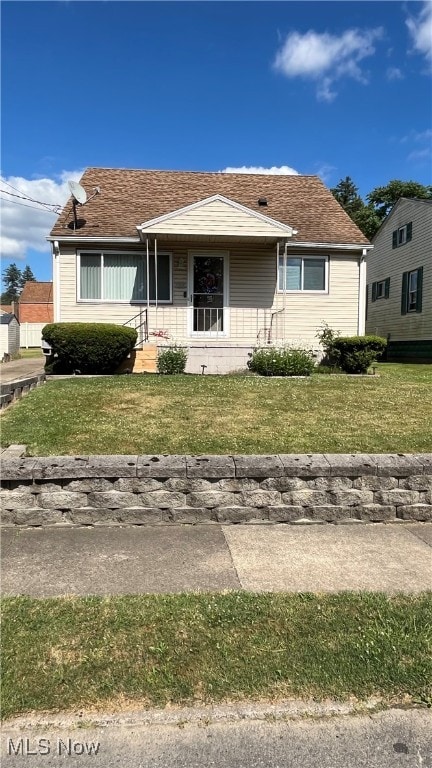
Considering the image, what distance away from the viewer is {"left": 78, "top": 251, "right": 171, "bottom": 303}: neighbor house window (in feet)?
47.0

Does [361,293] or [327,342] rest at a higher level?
[361,293]

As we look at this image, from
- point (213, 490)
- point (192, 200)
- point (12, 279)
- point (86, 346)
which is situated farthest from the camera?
point (12, 279)

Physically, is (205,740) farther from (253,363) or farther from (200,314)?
(200,314)

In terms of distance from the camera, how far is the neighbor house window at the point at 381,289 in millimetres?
24866

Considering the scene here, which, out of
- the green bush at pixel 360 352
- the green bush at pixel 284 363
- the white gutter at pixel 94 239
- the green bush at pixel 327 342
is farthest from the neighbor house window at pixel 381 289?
the white gutter at pixel 94 239

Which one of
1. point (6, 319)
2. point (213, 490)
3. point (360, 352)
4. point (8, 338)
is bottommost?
point (213, 490)

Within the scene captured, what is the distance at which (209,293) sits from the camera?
1480 cm

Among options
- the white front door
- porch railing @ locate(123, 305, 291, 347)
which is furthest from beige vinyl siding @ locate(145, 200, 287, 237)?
porch railing @ locate(123, 305, 291, 347)

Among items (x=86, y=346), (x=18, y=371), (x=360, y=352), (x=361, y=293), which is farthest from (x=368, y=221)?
(x=86, y=346)

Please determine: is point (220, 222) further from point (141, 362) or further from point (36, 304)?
point (36, 304)

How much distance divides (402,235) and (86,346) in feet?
56.4

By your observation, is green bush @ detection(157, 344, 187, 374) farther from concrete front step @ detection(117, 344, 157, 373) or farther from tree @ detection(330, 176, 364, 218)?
tree @ detection(330, 176, 364, 218)

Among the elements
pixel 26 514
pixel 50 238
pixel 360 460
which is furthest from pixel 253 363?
pixel 26 514

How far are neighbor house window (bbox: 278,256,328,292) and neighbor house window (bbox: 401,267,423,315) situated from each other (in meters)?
8.16
